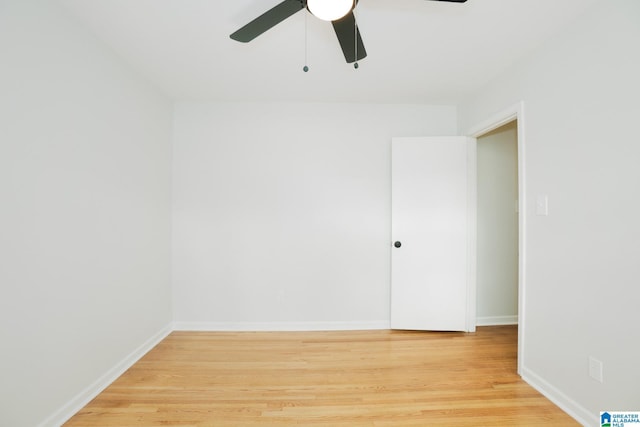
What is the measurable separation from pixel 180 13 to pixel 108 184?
1.27m

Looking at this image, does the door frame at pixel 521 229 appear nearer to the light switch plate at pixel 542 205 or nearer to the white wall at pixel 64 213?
the light switch plate at pixel 542 205

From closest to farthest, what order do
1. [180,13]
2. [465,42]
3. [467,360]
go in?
[180,13] < [465,42] < [467,360]

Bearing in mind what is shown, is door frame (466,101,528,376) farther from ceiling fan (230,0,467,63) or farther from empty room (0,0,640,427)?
ceiling fan (230,0,467,63)

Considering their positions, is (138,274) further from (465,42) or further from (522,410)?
(465,42)

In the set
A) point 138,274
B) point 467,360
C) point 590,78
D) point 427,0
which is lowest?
point 467,360

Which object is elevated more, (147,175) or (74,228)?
(147,175)

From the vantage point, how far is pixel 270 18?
1.29 meters

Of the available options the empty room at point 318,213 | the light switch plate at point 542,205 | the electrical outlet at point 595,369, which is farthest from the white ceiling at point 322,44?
the electrical outlet at point 595,369

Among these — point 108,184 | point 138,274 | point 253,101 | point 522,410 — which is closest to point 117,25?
point 108,184

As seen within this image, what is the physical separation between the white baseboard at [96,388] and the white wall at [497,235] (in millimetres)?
3383

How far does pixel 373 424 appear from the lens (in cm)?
150

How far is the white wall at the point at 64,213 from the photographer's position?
127 centimetres

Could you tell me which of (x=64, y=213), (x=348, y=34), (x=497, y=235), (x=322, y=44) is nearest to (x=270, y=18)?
(x=348, y=34)

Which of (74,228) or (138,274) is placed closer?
(74,228)
